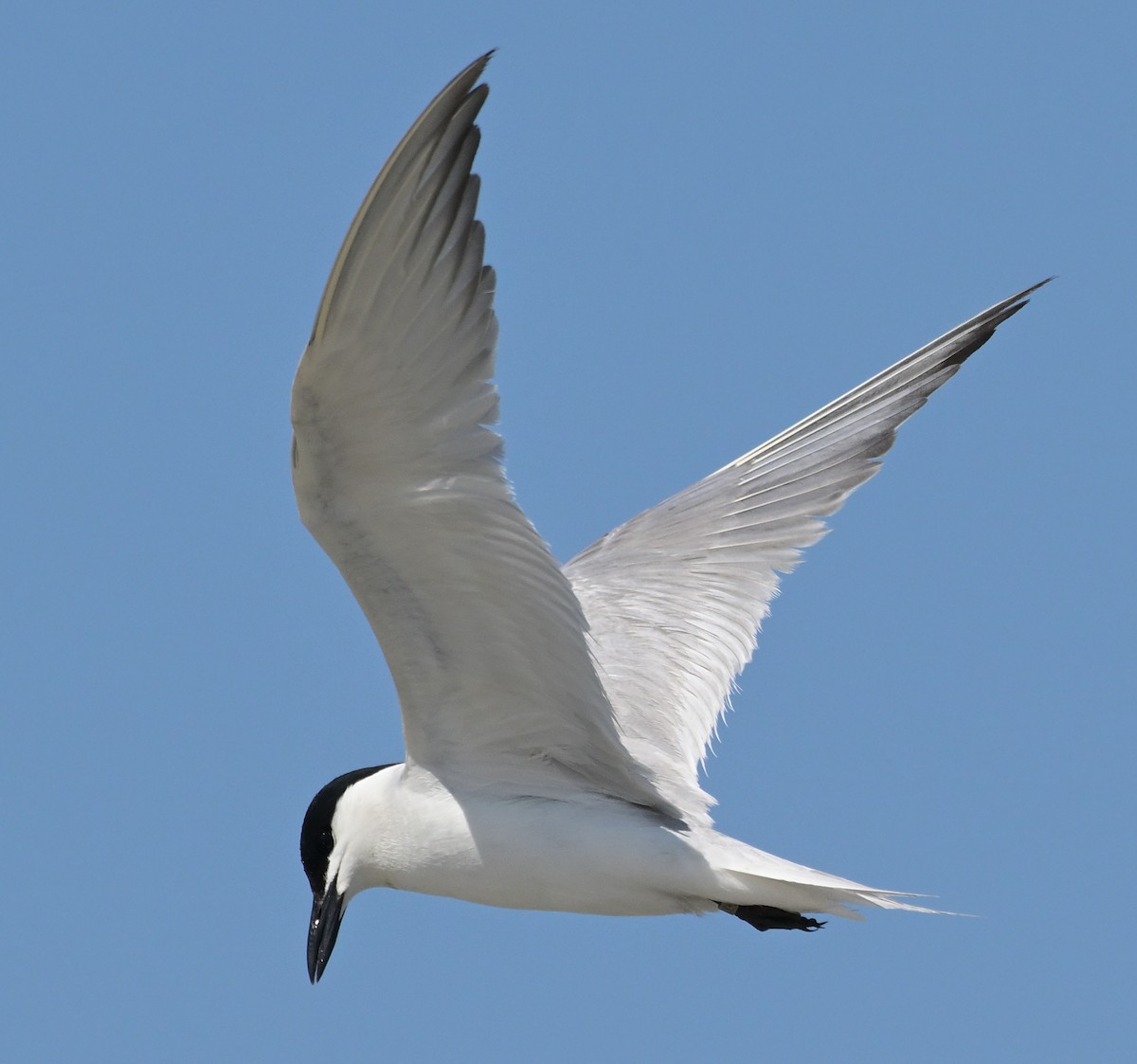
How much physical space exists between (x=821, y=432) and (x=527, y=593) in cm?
329

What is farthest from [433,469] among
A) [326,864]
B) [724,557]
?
[724,557]

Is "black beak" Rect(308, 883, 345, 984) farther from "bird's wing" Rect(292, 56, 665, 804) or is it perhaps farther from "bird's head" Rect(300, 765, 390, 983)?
"bird's wing" Rect(292, 56, 665, 804)

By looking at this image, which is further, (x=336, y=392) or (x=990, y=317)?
(x=990, y=317)

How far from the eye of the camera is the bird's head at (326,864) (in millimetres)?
7074

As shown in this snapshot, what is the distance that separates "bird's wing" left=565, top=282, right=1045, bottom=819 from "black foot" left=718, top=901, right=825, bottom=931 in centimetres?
97

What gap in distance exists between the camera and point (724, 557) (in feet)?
29.0

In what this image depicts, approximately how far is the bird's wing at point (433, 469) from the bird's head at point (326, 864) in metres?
0.71

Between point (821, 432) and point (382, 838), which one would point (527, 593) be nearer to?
point (382, 838)

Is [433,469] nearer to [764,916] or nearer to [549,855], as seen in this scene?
[549,855]

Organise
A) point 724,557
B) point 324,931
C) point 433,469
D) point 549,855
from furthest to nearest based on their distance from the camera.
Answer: point 724,557
point 324,931
point 549,855
point 433,469

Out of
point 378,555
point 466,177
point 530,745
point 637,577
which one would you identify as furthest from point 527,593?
point 637,577

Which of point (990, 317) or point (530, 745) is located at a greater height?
point (990, 317)

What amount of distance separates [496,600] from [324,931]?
1.89 metres

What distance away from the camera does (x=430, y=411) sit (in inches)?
212
